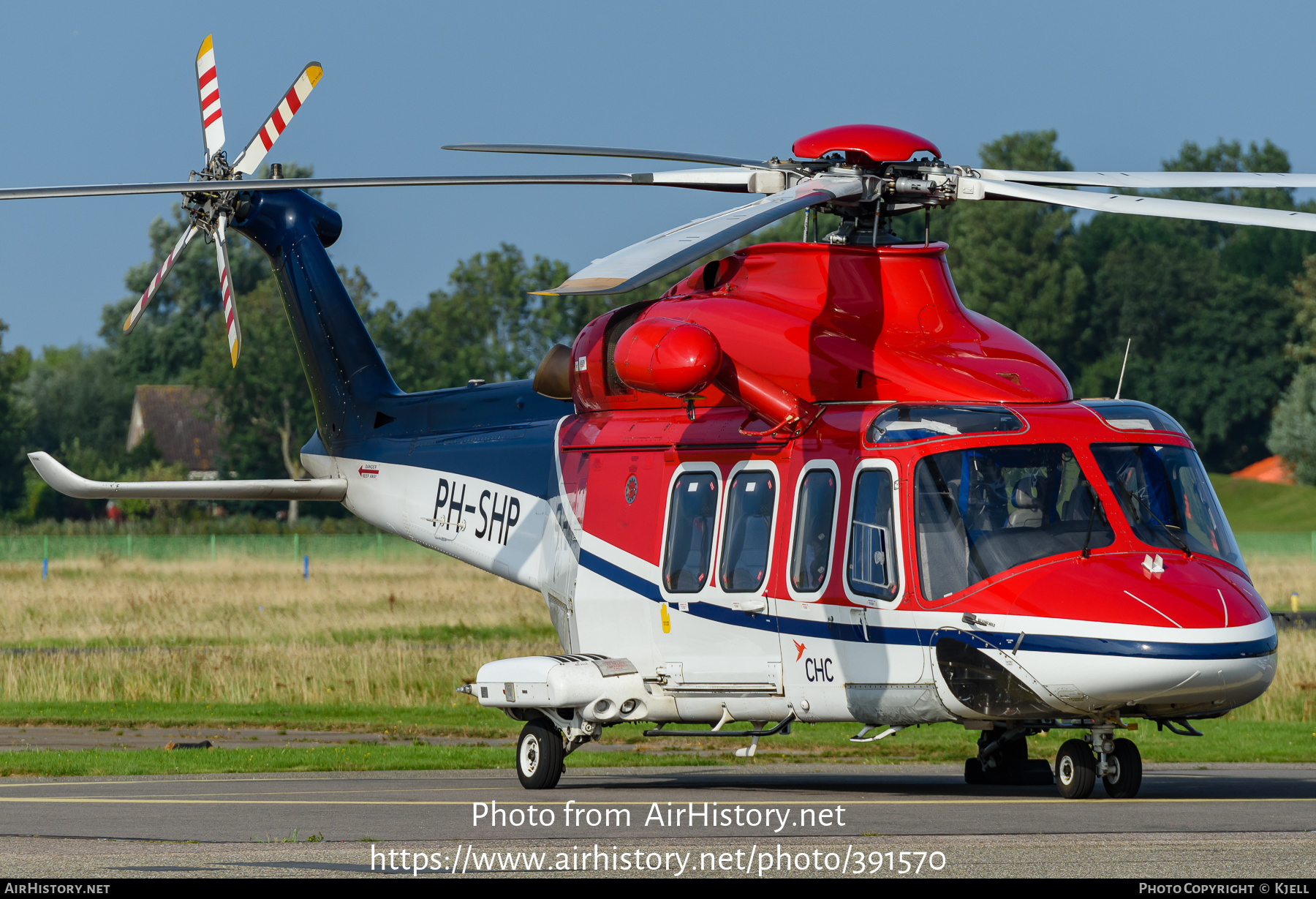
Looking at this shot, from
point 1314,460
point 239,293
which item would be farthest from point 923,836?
point 239,293

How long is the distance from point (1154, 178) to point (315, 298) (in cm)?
1065

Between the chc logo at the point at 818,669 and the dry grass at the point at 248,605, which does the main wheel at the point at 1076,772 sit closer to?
the chc logo at the point at 818,669

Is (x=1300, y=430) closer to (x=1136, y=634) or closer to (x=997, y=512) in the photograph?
(x=997, y=512)

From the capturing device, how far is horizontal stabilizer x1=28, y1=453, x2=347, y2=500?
722 inches

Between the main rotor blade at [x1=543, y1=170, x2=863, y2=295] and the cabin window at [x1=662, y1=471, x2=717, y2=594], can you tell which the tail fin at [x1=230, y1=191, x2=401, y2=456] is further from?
the main rotor blade at [x1=543, y1=170, x2=863, y2=295]

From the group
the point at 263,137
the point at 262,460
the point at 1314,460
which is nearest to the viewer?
the point at 263,137

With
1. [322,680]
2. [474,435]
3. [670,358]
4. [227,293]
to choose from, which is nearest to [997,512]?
[670,358]

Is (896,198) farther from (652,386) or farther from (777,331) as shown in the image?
(652,386)

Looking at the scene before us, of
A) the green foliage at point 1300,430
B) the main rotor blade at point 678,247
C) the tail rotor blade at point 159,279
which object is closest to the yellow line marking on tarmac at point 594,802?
the main rotor blade at point 678,247

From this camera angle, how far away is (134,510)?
88188mm

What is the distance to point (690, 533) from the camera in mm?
14109

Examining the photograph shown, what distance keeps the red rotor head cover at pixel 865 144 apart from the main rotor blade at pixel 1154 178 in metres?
0.62

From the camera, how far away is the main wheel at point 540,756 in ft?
48.6

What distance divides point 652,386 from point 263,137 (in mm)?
6940
